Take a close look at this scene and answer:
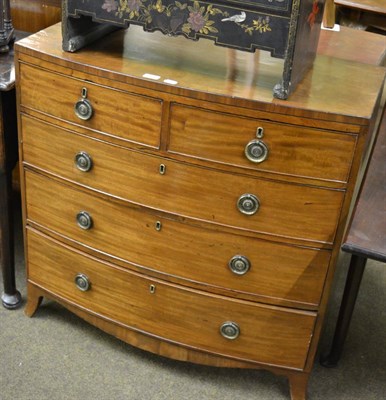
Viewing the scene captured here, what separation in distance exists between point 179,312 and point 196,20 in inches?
33.9

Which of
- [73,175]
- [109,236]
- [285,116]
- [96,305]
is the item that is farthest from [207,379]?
[285,116]

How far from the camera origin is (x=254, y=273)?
78.1 inches

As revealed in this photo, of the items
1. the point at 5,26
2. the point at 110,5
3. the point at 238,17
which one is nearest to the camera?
the point at 238,17

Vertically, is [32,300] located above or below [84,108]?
below

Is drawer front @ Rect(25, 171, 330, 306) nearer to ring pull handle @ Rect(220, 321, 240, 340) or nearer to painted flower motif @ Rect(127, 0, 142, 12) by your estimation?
ring pull handle @ Rect(220, 321, 240, 340)

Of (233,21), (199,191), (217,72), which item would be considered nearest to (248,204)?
(199,191)

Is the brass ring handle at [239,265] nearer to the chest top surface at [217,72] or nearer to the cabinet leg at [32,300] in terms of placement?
the chest top surface at [217,72]

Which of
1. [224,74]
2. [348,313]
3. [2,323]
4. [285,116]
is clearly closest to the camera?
[285,116]

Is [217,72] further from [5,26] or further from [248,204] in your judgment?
[5,26]

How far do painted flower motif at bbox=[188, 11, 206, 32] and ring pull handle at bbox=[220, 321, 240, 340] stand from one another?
2.80 feet

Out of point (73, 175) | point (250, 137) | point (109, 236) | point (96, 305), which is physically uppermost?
point (250, 137)

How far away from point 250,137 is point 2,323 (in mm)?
1179

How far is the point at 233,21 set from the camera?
174 cm

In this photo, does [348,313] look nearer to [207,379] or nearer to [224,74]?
[207,379]
